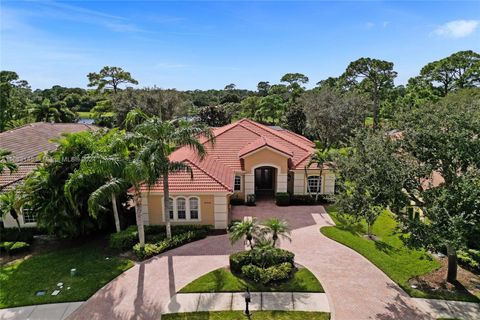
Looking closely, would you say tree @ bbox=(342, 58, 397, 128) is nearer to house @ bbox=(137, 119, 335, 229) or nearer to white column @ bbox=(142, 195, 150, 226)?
house @ bbox=(137, 119, 335, 229)

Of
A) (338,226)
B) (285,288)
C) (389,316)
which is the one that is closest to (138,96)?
(338,226)

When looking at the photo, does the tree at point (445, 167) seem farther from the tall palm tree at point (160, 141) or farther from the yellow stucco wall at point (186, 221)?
the yellow stucco wall at point (186, 221)

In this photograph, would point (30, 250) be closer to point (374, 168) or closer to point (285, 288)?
point (285, 288)

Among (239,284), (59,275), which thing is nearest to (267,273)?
(239,284)

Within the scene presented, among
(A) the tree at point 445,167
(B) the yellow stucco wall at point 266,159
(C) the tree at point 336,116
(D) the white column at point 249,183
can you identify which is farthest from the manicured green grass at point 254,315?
(C) the tree at point 336,116

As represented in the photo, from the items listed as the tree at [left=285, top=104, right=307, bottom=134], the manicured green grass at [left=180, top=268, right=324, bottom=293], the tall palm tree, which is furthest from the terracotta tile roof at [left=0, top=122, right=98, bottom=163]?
the tree at [left=285, top=104, right=307, bottom=134]

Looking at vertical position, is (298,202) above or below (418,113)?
below
